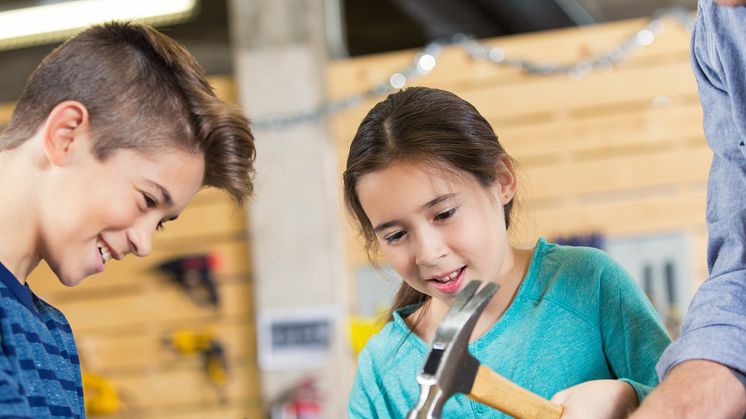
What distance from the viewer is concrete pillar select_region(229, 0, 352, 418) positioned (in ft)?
16.3

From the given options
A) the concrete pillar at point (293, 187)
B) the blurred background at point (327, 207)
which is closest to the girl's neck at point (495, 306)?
the blurred background at point (327, 207)

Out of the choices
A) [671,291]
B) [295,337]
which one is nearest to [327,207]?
[295,337]

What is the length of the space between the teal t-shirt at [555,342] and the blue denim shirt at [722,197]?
0.13 metres

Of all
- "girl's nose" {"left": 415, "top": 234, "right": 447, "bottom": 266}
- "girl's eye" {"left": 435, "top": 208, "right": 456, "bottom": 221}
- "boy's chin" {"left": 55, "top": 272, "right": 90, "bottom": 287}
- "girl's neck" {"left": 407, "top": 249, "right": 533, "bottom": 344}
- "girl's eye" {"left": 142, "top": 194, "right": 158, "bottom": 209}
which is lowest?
"girl's neck" {"left": 407, "top": 249, "right": 533, "bottom": 344}

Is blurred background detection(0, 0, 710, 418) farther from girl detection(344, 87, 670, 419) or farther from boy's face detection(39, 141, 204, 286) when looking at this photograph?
boy's face detection(39, 141, 204, 286)

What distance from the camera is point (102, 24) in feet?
4.97

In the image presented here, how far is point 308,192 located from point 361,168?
3386mm

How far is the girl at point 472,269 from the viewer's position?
1541mm

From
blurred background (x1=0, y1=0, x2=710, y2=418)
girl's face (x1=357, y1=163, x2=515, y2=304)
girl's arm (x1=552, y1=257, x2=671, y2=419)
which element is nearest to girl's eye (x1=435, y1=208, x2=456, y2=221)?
girl's face (x1=357, y1=163, x2=515, y2=304)

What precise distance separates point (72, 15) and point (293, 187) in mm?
2121

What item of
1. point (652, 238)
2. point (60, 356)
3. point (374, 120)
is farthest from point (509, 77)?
point (60, 356)

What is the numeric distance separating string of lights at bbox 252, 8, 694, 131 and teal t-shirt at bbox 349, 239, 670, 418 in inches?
128

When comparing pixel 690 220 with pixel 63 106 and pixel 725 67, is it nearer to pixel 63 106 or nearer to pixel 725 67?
pixel 725 67

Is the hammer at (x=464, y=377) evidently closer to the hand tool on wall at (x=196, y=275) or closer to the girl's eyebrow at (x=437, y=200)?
the girl's eyebrow at (x=437, y=200)
